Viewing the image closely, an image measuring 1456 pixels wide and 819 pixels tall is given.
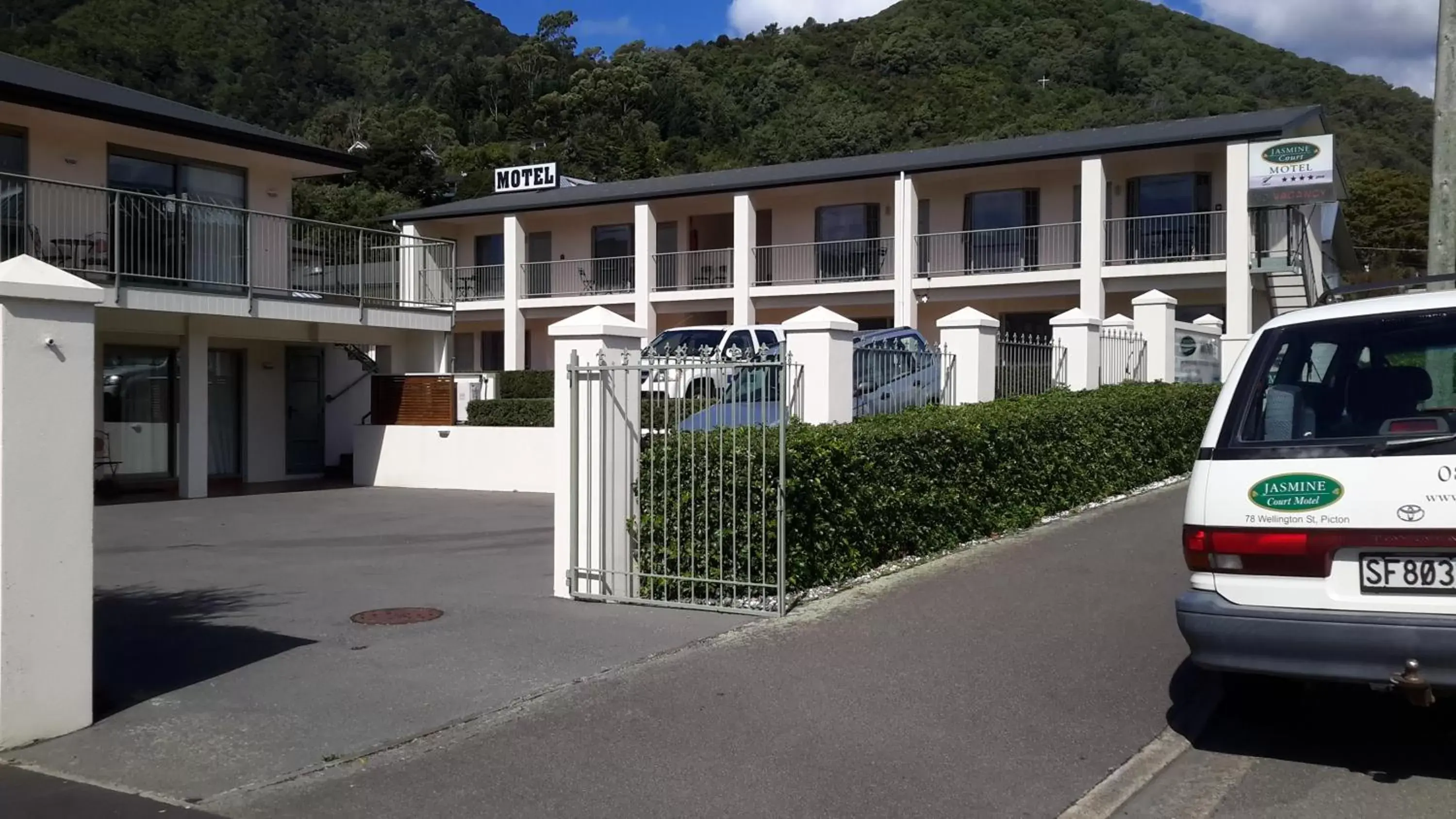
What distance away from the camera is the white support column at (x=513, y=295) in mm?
33812

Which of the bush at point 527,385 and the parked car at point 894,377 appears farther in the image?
the bush at point 527,385

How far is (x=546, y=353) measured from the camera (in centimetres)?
3534

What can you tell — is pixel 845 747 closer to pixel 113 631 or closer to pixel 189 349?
pixel 113 631

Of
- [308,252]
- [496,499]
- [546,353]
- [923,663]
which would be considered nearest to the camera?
[923,663]

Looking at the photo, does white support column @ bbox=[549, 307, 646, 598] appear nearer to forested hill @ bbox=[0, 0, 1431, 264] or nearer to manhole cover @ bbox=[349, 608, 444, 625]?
manhole cover @ bbox=[349, 608, 444, 625]

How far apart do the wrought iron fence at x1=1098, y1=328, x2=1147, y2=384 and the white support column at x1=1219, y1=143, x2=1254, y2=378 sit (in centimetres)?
725

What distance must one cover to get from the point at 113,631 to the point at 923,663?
17.8ft

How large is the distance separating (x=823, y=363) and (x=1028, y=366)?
528 centimetres

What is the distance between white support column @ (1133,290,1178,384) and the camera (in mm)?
18688

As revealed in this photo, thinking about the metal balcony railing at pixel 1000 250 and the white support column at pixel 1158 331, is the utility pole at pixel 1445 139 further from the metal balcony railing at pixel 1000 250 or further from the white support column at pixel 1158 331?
the metal balcony railing at pixel 1000 250

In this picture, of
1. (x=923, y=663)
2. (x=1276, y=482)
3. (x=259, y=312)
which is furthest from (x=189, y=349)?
(x=1276, y=482)

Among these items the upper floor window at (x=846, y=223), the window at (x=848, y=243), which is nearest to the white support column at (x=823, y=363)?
→ the window at (x=848, y=243)

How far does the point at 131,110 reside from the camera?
17.6 m

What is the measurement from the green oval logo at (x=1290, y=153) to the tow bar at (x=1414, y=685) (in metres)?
21.7
